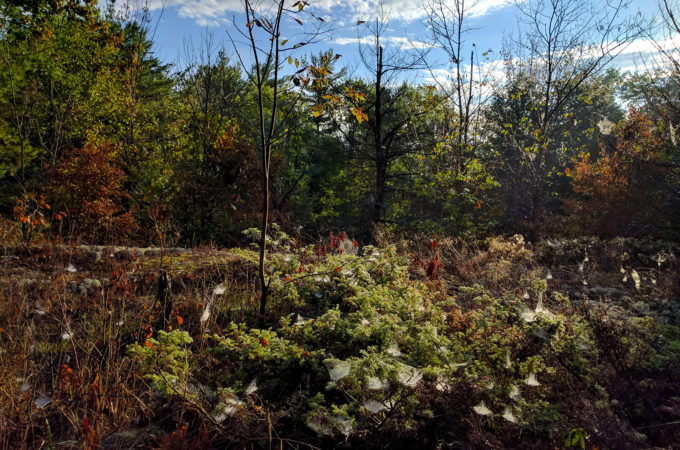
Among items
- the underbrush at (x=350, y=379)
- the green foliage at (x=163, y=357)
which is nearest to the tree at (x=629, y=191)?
the underbrush at (x=350, y=379)

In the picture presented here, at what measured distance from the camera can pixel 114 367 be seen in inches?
90.2

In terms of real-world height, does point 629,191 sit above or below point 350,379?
above

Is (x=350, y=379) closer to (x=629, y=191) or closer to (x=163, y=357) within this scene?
(x=163, y=357)

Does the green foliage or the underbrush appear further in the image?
the green foliage

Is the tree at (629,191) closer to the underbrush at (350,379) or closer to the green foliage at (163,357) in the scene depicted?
the underbrush at (350,379)

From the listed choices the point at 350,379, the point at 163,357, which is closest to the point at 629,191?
the point at 350,379

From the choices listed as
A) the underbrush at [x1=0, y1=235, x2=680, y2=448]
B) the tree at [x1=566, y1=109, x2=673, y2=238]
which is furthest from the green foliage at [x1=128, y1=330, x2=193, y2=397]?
the tree at [x1=566, y1=109, x2=673, y2=238]

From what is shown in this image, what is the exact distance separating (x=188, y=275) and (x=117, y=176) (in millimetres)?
5732

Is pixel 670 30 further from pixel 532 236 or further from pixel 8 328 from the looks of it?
pixel 8 328

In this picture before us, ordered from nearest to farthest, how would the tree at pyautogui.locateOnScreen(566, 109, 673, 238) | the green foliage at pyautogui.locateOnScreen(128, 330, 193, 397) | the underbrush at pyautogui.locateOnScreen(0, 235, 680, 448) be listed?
1. the underbrush at pyautogui.locateOnScreen(0, 235, 680, 448)
2. the green foliage at pyautogui.locateOnScreen(128, 330, 193, 397)
3. the tree at pyautogui.locateOnScreen(566, 109, 673, 238)

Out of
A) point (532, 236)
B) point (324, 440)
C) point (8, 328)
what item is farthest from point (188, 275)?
point (532, 236)

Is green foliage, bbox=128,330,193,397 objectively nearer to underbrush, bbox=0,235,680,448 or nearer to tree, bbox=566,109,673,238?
underbrush, bbox=0,235,680,448

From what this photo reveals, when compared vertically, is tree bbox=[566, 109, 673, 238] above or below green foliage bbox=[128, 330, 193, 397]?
above

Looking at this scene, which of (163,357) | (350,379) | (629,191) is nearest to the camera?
(350,379)
